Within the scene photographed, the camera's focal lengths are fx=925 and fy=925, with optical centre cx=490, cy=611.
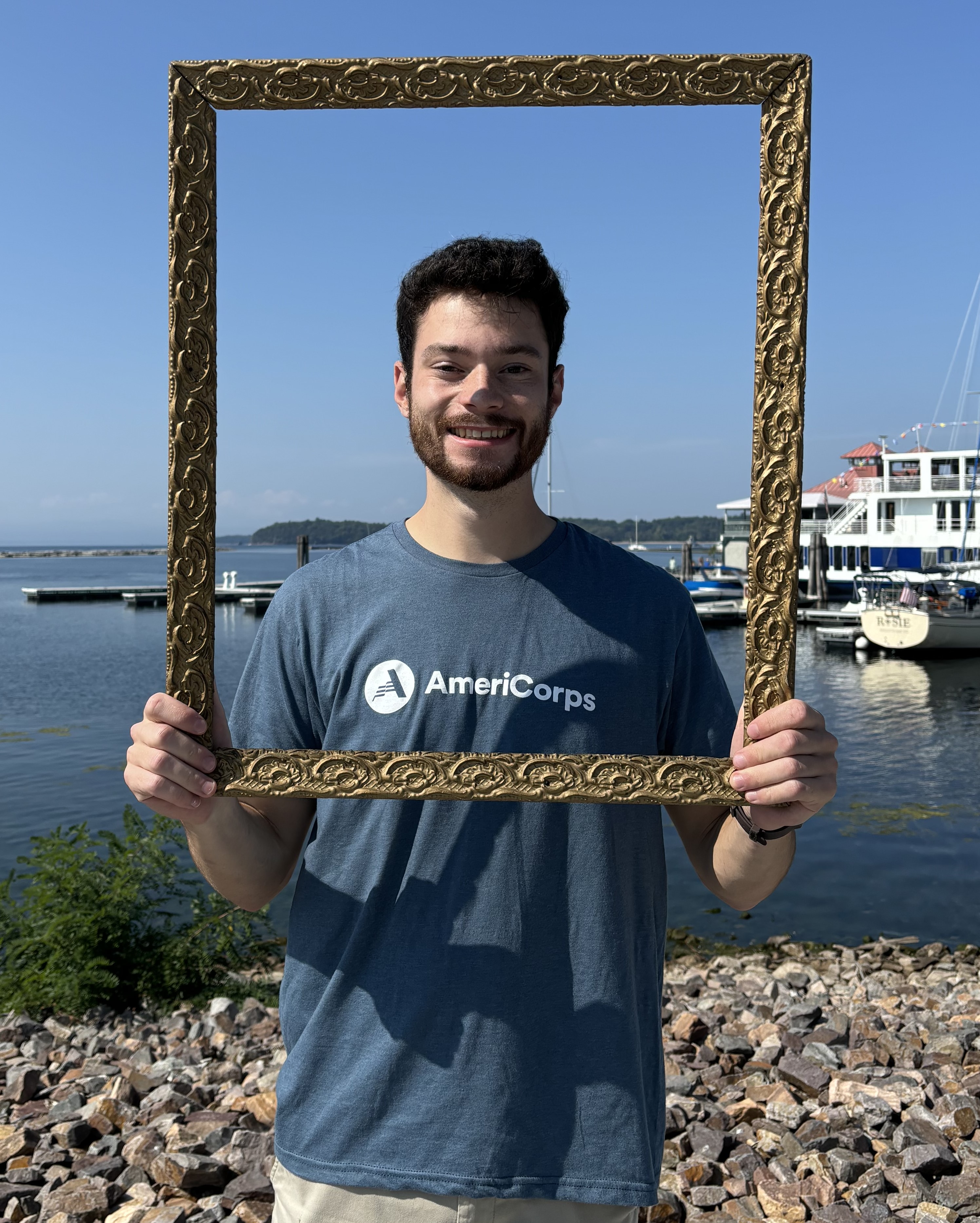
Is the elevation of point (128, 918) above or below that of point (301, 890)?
below

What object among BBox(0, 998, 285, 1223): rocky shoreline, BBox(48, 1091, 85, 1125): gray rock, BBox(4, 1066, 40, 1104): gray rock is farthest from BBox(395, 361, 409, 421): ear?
BBox(4, 1066, 40, 1104): gray rock

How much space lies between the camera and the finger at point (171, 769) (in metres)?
1.80

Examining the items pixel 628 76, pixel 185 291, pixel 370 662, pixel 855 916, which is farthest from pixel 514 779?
pixel 855 916

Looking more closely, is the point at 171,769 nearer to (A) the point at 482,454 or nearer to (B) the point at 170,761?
(B) the point at 170,761

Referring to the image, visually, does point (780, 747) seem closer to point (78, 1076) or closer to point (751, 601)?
point (751, 601)

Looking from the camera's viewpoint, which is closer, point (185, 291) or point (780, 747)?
point (780, 747)

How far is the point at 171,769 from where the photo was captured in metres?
1.81

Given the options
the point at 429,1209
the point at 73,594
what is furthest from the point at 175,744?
the point at 73,594

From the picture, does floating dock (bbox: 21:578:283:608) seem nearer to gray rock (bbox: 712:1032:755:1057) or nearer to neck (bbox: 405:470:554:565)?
gray rock (bbox: 712:1032:755:1057)

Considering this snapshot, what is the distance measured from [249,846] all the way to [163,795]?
0.28 meters

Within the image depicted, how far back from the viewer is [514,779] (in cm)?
183

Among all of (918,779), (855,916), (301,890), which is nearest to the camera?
(301,890)

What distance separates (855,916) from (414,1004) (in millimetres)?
8934

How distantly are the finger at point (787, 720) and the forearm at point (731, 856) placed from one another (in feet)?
0.73
